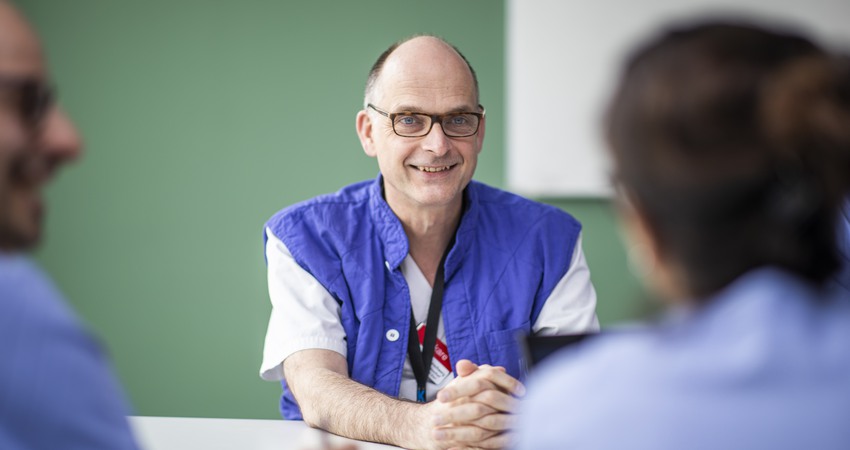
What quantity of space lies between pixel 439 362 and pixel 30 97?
1385mm

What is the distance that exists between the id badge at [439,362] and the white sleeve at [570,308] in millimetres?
Answer: 262

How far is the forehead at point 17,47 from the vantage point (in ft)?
3.07

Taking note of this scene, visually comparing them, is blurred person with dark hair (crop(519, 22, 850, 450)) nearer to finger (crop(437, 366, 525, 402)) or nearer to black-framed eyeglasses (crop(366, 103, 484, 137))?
finger (crop(437, 366, 525, 402))

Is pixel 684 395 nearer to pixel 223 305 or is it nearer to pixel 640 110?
pixel 640 110

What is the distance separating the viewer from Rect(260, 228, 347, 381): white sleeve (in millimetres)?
2039

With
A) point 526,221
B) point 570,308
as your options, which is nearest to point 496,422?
point 570,308

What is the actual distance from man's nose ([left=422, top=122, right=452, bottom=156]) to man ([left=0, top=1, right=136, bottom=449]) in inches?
51.5

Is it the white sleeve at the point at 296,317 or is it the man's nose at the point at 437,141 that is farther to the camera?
the man's nose at the point at 437,141

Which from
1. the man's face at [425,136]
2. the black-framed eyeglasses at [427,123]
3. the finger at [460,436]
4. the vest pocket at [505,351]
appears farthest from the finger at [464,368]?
the black-framed eyeglasses at [427,123]

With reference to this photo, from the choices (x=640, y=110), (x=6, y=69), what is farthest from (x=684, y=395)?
(x=6, y=69)

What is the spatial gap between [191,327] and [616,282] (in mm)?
1946

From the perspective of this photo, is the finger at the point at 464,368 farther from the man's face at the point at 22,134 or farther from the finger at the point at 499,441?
the man's face at the point at 22,134

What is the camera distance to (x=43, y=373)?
82cm

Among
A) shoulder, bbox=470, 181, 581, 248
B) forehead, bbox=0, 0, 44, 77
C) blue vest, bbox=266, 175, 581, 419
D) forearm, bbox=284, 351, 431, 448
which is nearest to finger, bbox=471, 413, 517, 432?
forearm, bbox=284, 351, 431, 448
